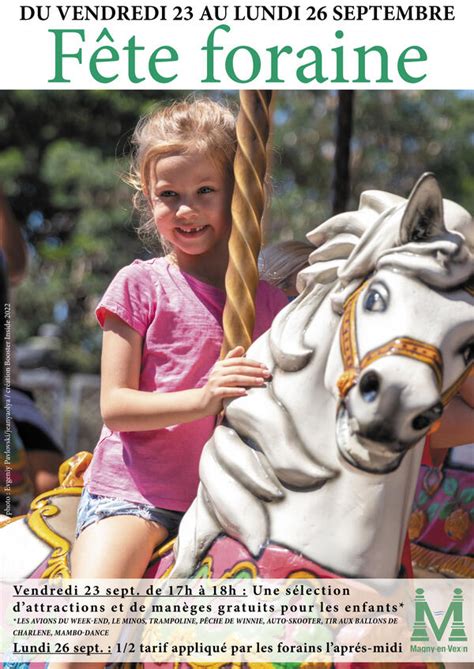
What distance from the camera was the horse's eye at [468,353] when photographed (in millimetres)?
1747

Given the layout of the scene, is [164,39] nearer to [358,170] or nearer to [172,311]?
[172,311]

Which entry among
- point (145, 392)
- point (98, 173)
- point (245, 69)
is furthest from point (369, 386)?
Result: point (98, 173)

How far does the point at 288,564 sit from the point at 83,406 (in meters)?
9.52

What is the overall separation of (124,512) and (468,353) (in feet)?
2.54

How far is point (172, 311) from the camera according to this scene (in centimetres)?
216

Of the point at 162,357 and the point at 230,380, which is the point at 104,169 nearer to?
the point at 162,357

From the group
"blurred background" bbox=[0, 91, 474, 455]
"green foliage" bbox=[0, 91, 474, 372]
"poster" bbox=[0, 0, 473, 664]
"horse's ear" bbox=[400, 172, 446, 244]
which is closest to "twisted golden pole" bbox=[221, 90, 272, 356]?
"poster" bbox=[0, 0, 473, 664]

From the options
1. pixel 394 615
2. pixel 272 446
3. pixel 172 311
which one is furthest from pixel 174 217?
pixel 394 615

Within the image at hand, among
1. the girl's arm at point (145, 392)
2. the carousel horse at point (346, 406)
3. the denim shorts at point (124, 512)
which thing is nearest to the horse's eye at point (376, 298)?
the carousel horse at point (346, 406)

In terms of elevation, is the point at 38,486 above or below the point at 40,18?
below

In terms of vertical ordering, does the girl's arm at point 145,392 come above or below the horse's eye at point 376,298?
below

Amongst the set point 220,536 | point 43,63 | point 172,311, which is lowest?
point 220,536

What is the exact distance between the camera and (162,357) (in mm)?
2148

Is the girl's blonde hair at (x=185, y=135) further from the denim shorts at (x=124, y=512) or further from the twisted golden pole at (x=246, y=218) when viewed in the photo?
the denim shorts at (x=124, y=512)
